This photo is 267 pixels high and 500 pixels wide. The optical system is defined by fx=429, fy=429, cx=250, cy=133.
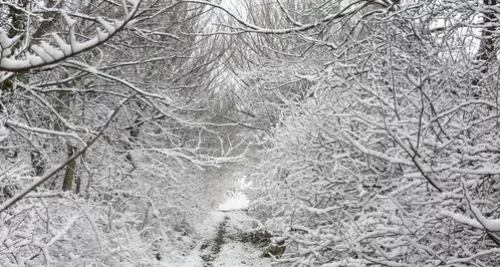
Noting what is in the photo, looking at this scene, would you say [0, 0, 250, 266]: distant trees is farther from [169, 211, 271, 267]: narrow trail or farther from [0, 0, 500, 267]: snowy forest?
[169, 211, 271, 267]: narrow trail

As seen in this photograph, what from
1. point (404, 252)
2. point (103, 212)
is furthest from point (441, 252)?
point (103, 212)

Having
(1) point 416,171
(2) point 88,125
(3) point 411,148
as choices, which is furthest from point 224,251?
(3) point 411,148

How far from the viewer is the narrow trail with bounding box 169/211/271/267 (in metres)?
12.5

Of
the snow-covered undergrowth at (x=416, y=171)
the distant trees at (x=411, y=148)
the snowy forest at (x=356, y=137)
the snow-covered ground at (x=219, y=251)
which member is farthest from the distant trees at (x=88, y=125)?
the snow-covered undergrowth at (x=416, y=171)

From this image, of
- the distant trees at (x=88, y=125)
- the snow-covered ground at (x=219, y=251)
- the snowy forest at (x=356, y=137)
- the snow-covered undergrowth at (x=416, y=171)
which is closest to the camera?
the distant trees at (x=88, y=125)

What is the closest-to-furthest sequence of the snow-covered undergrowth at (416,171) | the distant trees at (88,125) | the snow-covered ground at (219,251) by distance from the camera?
the distant trees at (88,125), the snow-covered undergrowth at (416,171), the snow-covered ground at (219,251)

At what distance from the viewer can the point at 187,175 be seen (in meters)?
17.1

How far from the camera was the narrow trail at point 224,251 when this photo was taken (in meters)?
12.5

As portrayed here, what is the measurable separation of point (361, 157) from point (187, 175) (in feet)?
41.8

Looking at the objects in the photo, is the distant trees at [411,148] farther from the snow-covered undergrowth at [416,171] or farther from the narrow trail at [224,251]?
the narrow trail at [224,251]

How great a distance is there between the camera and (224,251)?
14766 mm

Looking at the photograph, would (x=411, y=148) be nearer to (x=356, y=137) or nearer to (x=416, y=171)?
(x=416, y=171)

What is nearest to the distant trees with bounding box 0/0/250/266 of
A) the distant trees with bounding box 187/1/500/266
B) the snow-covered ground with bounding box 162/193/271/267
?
the snow-covered ground with bounding box 162/193/271/267

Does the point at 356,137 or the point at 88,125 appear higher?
the point at 88,125
